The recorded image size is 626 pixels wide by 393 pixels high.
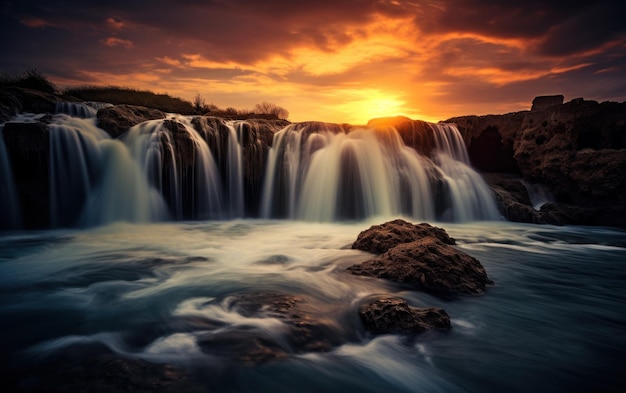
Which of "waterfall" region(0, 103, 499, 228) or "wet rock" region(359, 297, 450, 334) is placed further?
"waterfall" region(0, 103, 499, 228)

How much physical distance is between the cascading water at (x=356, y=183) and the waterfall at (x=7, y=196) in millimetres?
7430

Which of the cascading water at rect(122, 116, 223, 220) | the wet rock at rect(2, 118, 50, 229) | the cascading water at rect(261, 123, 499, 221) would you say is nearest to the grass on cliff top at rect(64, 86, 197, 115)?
the wet rock at rect(2, 118, 50, 229)

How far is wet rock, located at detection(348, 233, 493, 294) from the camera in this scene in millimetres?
4617

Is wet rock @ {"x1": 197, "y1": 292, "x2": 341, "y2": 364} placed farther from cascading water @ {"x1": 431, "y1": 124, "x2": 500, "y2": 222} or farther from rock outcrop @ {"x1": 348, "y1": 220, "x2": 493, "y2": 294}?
cascading water @ {"x1": 431, "y1": 124, "x2": 500, "y2": 222}

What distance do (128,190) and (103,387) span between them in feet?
30.4

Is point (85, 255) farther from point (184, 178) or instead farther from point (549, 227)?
point (549, 227)

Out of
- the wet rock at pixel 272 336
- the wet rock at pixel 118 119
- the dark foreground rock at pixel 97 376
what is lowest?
the wet rock at pixel 272 336

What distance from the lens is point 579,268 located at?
22.4ft

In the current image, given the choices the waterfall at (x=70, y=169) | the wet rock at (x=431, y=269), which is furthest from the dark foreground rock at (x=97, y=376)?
the waterfall at (x=70, y=169)

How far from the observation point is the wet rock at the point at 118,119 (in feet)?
36.0

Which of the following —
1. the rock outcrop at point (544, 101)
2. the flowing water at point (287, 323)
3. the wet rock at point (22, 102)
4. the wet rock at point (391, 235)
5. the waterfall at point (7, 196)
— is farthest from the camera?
the rock outcrop at point (544, 101)

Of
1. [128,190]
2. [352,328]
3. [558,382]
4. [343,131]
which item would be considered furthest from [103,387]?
[343,131]

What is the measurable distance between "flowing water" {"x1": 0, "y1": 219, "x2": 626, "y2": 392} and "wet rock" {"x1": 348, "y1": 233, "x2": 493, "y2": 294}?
0.21m

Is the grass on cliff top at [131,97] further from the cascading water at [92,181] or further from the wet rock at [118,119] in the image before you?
the cascading water at [92,181]
